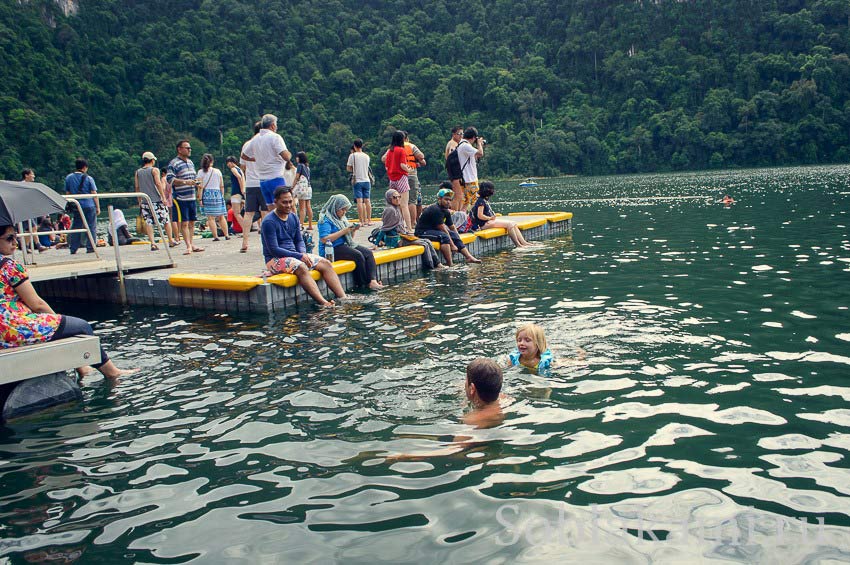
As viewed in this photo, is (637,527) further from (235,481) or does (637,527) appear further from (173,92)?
(173,92)

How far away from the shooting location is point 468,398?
548 cm

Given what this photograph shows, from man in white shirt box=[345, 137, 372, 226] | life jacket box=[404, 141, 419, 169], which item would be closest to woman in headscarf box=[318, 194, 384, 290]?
life jacket box=[404, 141, 419, 169]

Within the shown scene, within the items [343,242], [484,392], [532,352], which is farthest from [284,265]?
[484,392]

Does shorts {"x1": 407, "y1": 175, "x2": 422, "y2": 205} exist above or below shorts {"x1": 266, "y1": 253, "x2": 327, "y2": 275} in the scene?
above

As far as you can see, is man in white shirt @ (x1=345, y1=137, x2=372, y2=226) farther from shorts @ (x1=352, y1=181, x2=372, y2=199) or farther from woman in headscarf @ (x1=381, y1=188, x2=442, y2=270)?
woman in headscarf @ (x1=381, y1=188, x2=442, y2=270)

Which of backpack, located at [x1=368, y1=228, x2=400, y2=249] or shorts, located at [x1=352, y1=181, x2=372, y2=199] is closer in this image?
backpack, located at [x1=368, y1=228, x2=400, y2=249]

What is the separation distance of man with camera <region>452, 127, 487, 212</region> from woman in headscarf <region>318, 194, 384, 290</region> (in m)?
4.95

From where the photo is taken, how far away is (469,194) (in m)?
16.8

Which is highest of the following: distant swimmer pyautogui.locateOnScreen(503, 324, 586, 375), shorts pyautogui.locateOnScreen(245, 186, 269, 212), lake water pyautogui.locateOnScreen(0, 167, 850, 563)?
shorts pyautogui.locateOnScreen(245, 186, 269, 212)

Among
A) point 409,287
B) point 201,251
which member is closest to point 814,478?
point 409,287

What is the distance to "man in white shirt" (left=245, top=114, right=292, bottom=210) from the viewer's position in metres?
11.7

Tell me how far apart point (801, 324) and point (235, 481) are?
247 inches

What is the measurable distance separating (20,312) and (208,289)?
4.09 m

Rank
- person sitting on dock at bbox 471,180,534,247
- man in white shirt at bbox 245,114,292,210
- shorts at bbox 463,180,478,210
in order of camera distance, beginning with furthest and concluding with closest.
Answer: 1. shorts at bbox 463,180,478,210
2. person sitting on dock at bbox 471,180,534,247
3. man in white shirt at bbox 245,114,292,210
